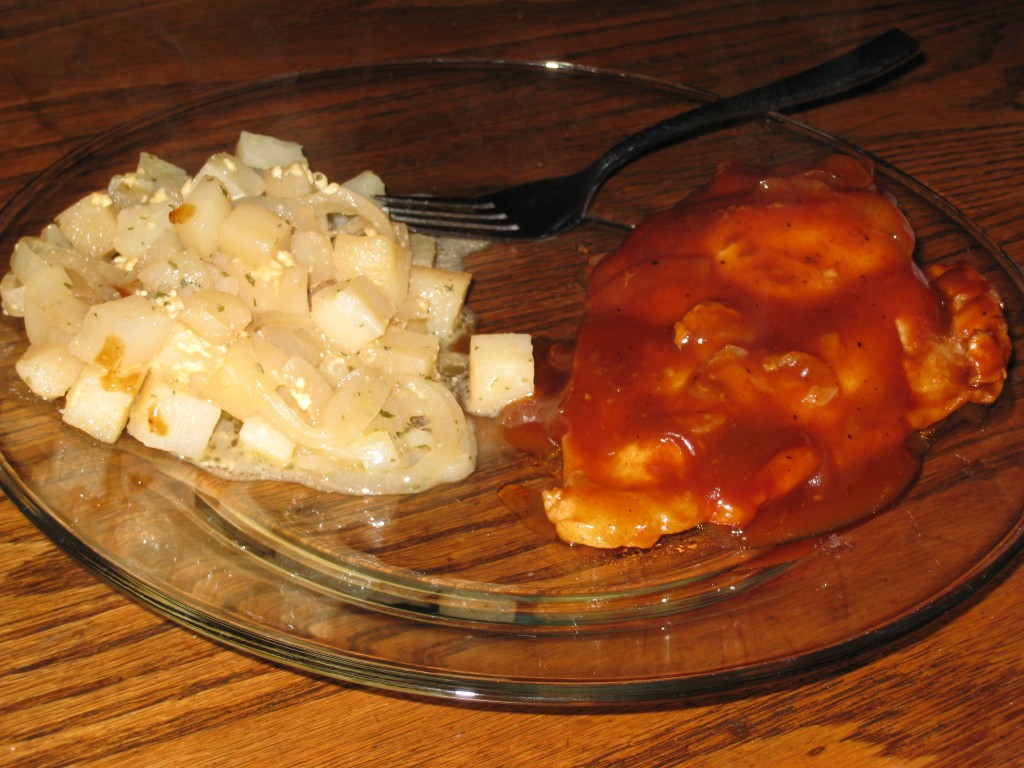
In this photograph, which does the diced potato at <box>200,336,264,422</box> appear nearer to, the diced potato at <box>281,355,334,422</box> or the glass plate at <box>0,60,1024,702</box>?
the diced potato at <box>281,355,334,422</box>

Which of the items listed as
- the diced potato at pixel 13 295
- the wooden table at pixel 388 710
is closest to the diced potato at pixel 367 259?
the diced potato at pixel 13 295

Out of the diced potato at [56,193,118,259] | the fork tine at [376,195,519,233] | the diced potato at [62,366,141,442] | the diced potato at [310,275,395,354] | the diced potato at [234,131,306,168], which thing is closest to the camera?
the diced potato at [62,366,141,442]

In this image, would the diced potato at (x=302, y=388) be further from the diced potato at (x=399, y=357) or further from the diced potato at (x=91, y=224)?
the diced potato at (x=91, y=224)

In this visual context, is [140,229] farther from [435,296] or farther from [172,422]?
[435,296]

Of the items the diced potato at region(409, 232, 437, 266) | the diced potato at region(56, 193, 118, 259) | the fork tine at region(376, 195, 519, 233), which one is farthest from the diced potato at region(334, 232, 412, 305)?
the diced potato at region(56, 193, 118, 259)

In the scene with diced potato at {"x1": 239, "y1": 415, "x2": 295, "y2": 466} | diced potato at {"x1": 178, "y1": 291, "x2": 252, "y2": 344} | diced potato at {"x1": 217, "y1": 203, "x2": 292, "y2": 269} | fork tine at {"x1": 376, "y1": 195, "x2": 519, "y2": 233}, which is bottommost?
diced potato at {"x1": 239, "y1": 415, "x2": 295, "y2": 466}

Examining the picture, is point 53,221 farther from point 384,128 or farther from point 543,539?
point 543,539
